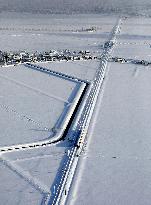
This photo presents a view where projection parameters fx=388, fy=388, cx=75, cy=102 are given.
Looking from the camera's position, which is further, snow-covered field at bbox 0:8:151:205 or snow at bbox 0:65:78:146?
snow at bbox 0:65:78:146

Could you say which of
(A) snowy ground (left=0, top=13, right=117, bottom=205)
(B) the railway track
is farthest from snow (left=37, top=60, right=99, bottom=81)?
(B) the railway track

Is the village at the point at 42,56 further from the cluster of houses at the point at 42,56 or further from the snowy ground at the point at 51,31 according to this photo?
the snowy ground at the point at 51,31

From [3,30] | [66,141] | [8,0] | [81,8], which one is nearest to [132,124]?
[66,141]

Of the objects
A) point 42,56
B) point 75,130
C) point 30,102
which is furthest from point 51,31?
point 75,130

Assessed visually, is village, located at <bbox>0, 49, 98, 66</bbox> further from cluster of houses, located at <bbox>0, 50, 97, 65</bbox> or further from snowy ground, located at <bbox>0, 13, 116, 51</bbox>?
snowy ground, located at <bbox>0, 13, 116, 51</bbox>

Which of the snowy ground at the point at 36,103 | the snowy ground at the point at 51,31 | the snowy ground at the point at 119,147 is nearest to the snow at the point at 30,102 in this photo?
the snowy ground at the point at 36,103

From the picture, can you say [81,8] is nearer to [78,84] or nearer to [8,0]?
[8,0]

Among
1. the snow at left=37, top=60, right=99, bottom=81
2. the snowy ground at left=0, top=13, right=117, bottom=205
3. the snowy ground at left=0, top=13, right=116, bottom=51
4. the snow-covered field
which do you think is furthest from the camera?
the snowy ground at left=0, top=13, right=116, bottom=51
